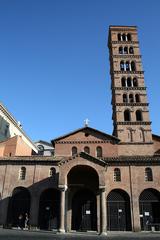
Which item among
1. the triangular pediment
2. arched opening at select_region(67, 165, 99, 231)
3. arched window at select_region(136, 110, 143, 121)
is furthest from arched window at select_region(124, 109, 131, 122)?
arched opening at select_region(67, 165, 99, 231)

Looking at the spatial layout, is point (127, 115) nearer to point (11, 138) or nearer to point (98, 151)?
point (98, 151)

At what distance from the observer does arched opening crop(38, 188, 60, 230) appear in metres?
29.8

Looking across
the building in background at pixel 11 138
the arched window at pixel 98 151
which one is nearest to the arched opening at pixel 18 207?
the building in background at pixel 11 138

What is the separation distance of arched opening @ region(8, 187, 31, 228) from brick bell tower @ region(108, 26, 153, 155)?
1427 cm

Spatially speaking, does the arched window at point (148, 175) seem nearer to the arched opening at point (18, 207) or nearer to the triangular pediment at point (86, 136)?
the triangular pediment at point (86, 136)

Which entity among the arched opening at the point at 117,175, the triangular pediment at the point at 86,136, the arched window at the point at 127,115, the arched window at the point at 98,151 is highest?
the arched window at the point at 127,115

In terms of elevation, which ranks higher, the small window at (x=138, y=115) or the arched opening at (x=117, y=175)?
the small window at (x=138, y=115)

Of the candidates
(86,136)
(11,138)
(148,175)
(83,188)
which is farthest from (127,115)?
(11,138)

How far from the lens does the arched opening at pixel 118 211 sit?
96.3 ft

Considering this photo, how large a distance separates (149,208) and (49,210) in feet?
38.8

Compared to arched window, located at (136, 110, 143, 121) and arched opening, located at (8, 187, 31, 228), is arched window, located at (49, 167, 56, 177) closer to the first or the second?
arched opening, located at (8, 187, 31, 228)

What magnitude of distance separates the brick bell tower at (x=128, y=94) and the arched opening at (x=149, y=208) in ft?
22.5

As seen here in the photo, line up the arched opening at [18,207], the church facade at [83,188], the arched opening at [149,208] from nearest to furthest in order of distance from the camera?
the church facade at [83,188]
the arched opening at [149,208]
the arched opening at [18,207]

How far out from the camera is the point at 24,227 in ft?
96.1
